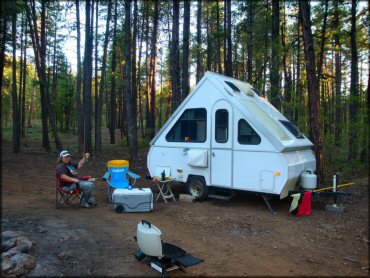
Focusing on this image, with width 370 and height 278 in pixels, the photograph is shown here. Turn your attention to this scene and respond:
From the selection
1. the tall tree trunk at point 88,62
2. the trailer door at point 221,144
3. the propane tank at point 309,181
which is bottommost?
the propane tank at point 309,181

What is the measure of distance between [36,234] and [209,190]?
4.38m

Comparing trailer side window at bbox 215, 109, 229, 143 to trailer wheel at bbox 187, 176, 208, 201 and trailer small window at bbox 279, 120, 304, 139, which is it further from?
trailer small window at bbox 279, 120, 304, 139

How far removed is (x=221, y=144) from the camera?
810 cm

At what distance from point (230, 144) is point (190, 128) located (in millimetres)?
1330

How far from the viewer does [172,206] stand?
8062 millimetres

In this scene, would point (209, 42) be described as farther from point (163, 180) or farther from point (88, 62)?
point (163, 180)

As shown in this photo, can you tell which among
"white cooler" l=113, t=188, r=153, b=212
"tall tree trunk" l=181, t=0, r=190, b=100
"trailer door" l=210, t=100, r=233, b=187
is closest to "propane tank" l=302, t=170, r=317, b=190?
"trailer door" l=210, t=100, r=233, b=187

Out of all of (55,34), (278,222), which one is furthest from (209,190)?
(55,34)

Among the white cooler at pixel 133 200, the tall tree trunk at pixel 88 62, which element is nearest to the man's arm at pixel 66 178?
the white cooler at pixel 133 200

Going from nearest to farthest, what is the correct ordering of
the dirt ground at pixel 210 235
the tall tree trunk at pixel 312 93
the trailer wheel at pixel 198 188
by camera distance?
the dirt ground at pixel 210 235 → the trailer wheel at pixel 198 188 → the tall tree trunk at pixel 312 93

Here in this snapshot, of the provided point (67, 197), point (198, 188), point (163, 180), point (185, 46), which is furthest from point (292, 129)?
point (185, 46)

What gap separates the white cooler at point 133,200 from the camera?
7316 mm

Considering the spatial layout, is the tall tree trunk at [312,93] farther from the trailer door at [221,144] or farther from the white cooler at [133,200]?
the white cooler at [133,200]

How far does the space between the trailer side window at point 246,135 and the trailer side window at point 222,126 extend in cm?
38
